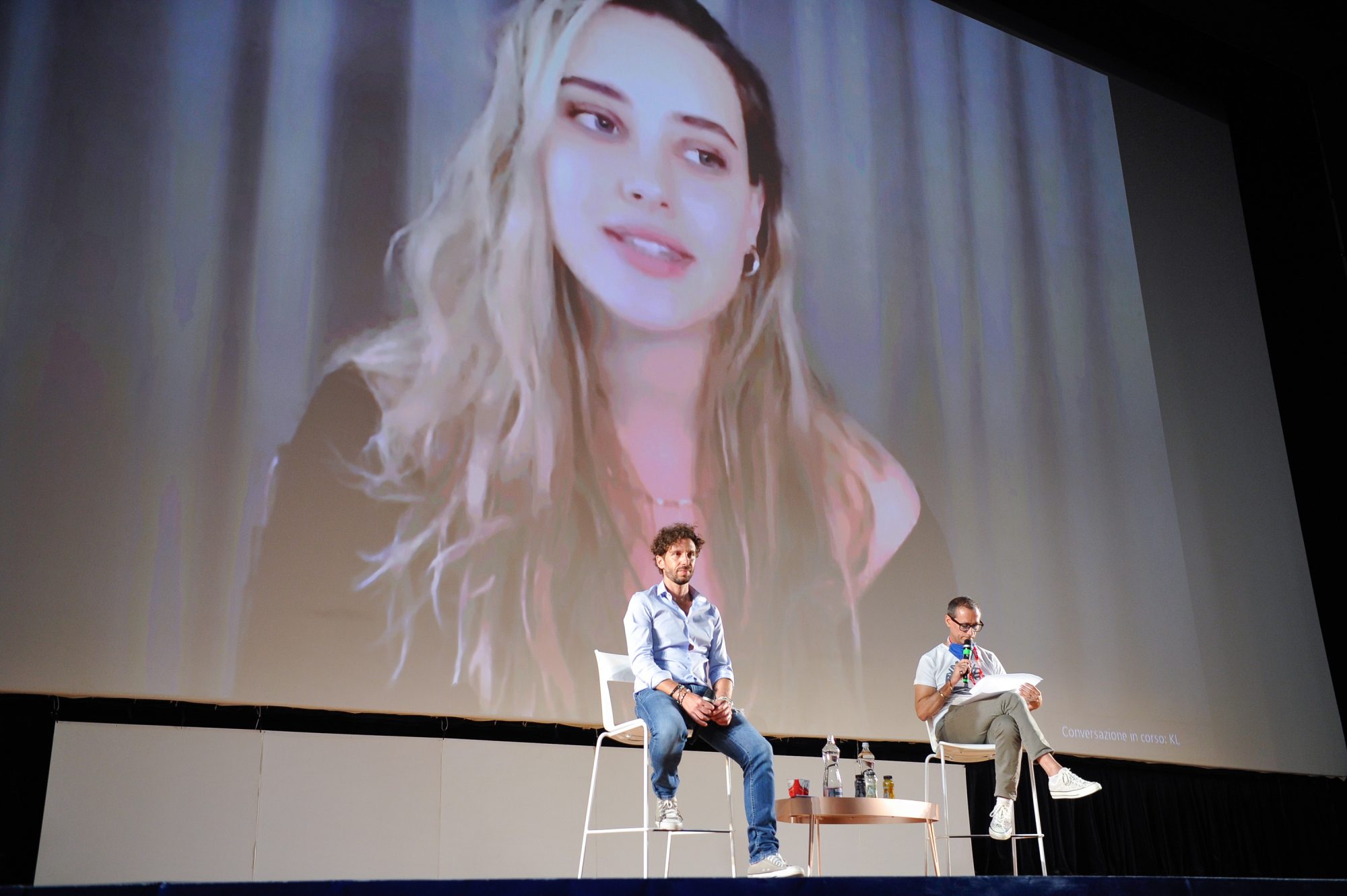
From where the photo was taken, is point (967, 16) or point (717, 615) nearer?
point (717, 615)

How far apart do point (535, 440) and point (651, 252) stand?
0.91 m

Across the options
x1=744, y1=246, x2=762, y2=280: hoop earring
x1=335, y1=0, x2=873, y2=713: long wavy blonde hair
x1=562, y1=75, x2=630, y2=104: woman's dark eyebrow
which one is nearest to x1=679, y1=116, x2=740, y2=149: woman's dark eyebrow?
x1=335, y1=0, x2=873, y2=713: long wavy blonde hair

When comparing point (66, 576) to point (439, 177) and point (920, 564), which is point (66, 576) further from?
point (920, 564)

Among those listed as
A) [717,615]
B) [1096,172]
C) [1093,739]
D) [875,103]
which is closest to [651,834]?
[717,615]

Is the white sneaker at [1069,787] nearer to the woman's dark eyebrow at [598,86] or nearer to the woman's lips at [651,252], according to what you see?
the woman's lips at [651,252]

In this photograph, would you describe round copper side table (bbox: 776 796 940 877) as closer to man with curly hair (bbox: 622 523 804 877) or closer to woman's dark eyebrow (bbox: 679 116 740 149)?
man with curly hair (bbox: 622 523 804 877)

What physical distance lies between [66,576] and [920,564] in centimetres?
303

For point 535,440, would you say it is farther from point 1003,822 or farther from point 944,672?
point 1003,822

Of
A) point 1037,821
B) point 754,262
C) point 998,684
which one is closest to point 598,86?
point 754,262

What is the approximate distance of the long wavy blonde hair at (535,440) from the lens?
3.62 metres

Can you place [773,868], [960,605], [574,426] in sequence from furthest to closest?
1. [574,426]
2. [960,605]
3. [773,868]

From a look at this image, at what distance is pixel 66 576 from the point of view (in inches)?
118

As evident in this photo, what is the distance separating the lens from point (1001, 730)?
355 centimetres

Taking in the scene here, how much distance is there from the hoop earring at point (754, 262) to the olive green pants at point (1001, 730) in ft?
6.09
